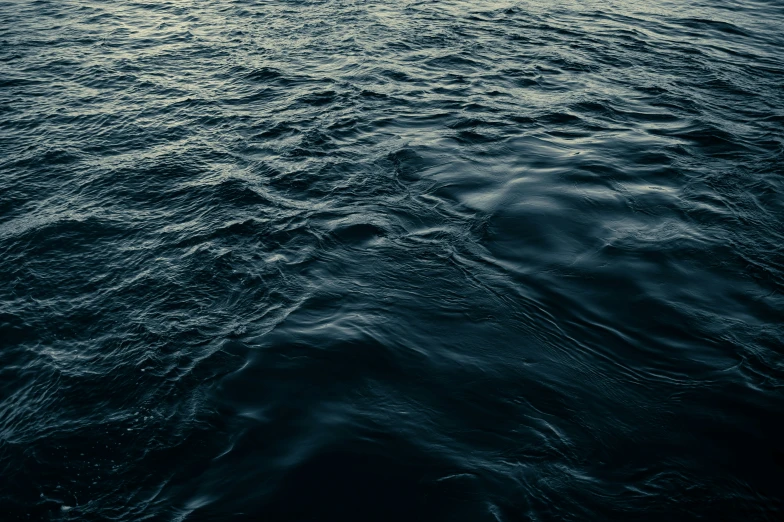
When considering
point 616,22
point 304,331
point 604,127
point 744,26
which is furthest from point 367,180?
point 744,26

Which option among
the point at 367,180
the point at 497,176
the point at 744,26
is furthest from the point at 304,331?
the point at 744,26

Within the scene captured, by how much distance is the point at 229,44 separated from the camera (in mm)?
18484

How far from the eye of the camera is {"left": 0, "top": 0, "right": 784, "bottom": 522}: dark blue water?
19.6ft

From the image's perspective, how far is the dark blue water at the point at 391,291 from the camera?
19.6 ft

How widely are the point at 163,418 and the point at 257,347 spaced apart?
140cm

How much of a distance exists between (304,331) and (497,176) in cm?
541

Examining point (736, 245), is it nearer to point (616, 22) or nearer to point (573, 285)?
point (573, 285)

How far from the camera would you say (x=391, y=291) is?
8555mm

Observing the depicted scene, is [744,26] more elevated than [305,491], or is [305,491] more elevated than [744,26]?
[744,26]

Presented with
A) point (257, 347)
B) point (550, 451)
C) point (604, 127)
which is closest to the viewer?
point (550, 451)

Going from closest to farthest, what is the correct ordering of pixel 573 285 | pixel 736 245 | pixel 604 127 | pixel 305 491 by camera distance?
pixel 305 491
pixel 573 285
pixel 736 245
pixel 604 127

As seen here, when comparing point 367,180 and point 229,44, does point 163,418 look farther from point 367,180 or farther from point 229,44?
point 229,44

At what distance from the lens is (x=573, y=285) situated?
862cm

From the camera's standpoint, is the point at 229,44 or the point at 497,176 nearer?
the point at 497,176
